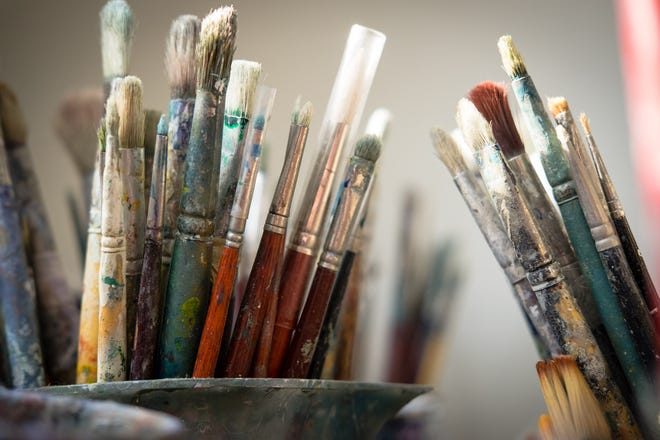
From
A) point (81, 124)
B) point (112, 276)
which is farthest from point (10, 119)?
point (112, 276)

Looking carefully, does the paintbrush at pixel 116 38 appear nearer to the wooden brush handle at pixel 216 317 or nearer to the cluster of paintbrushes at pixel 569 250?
the wooden brush handle at pixel 216 317

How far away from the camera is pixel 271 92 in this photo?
0.80 metres

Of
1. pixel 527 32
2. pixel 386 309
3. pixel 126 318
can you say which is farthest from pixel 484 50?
pixel 126 318

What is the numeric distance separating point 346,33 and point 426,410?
598 mm

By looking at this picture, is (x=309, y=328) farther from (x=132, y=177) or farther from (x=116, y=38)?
(x=116, y=38)

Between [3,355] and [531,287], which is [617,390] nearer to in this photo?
[531,287]

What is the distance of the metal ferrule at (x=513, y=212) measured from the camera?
2.15ft

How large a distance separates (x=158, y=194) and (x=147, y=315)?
0.12 m

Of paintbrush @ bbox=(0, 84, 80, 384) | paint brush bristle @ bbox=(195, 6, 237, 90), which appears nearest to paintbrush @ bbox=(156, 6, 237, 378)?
paint brush bristle @ bbox=(195, 6, 237, 90)

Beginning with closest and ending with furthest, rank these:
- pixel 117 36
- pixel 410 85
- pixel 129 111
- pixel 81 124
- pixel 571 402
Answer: pixel 571 402 → pixel 129 111 → pixel 117 36 → pixel 81 124 → pixel 410 85

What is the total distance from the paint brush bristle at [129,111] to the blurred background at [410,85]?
373mm

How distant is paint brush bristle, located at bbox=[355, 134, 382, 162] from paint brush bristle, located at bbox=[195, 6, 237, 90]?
0.15 metres

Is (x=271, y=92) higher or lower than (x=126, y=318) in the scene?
higher

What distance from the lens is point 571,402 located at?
62cm
